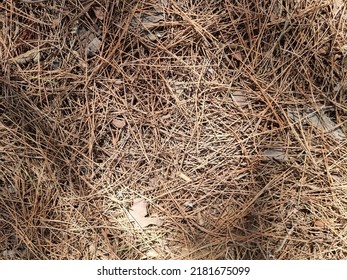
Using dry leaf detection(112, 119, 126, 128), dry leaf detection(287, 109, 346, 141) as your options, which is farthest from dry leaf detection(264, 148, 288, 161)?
dry leaf detection(112, 119, 126, 128)

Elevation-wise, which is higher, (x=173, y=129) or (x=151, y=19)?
(x=151, y=19)

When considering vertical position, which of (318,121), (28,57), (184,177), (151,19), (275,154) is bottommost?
(184,177)

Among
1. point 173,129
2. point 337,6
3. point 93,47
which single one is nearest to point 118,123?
point 173,129

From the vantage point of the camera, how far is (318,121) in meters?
2.17

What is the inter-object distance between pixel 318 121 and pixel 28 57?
1415 millimetres

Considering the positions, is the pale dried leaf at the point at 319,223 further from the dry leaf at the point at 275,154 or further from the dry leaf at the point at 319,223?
the dry leaf at the point at 275,154

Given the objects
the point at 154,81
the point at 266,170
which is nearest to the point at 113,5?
the point at 154,81

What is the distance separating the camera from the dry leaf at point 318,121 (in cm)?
216

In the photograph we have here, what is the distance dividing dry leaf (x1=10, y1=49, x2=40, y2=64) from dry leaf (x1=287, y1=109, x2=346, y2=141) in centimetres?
123

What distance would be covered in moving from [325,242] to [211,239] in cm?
51

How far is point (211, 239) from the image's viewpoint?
208 cm

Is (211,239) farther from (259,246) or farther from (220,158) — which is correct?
(220,158)

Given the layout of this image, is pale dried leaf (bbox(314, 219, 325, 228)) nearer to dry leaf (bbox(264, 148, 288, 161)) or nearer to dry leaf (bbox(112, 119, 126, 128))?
dry leaf (bbox(264, 148, 288, 161))

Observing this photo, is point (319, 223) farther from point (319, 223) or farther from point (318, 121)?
point (318, 121)
